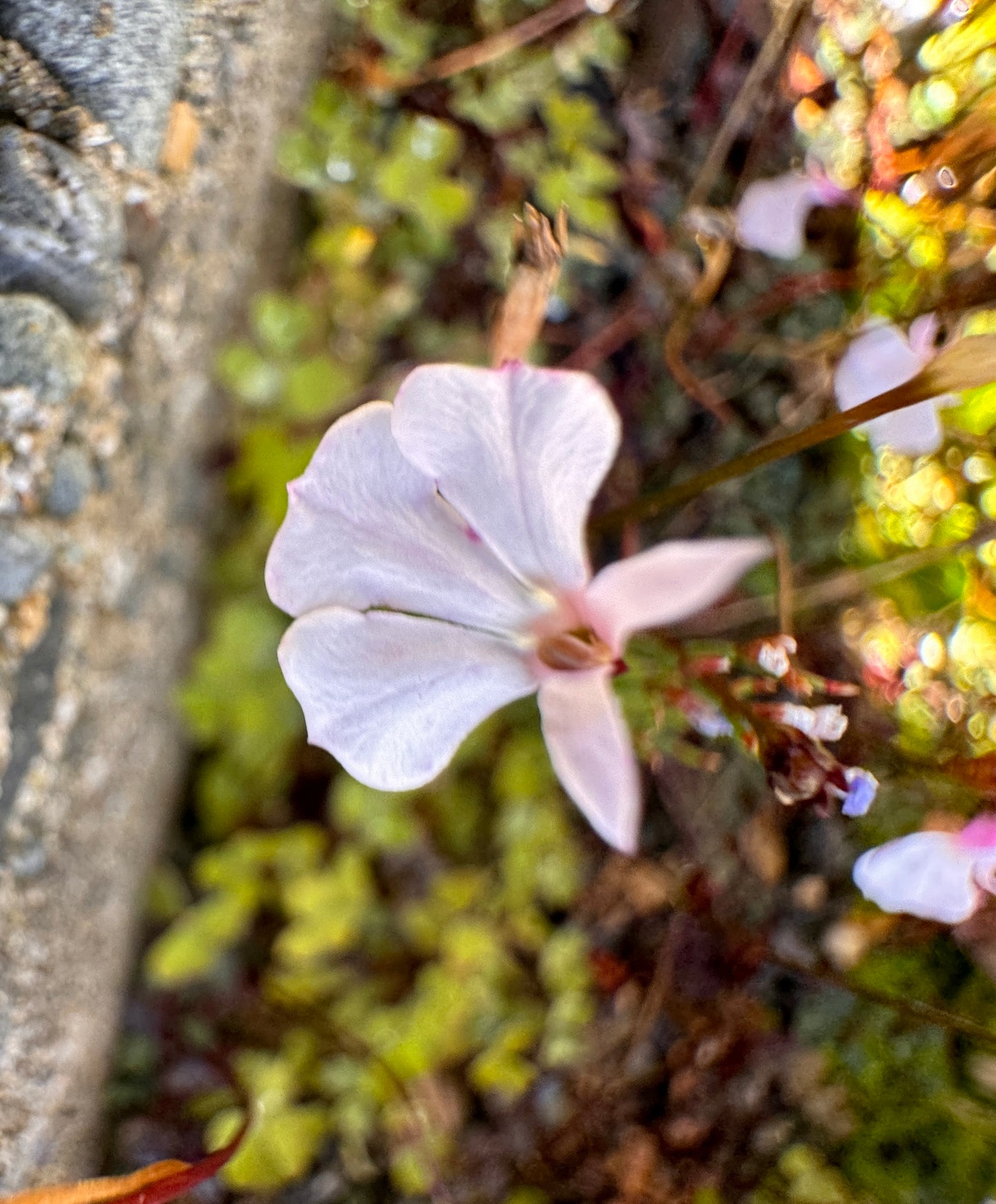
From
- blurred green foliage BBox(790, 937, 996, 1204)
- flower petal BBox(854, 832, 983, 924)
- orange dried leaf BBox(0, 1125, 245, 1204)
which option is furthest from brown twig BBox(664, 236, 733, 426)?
orange dried leaf BBox(0, 1125, 245, 1204)

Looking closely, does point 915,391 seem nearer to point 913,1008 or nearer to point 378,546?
point 378,546

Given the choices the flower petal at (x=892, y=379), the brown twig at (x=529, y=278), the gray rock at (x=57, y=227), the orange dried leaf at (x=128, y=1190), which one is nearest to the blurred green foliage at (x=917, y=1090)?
the flower petal at (x=892, y=379)

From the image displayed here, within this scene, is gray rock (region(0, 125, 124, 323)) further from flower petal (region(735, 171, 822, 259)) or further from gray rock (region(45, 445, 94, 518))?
flower petal (region(735, 171, 822, 259))

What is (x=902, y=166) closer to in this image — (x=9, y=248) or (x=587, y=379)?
(x=587, y=379)

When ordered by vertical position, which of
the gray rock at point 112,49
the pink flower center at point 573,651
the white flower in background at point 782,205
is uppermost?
the gray rock at point 112,49

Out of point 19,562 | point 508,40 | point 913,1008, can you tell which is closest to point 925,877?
point 913,1008

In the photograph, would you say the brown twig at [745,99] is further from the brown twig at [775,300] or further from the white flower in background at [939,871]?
the white flower in background at [939,871]
